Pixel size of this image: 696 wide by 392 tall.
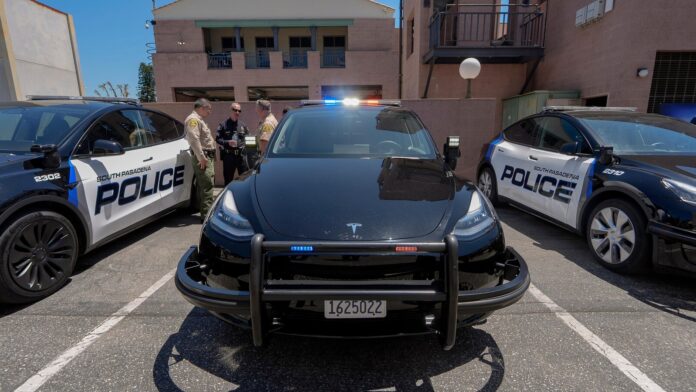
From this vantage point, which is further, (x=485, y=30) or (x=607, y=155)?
(x=485, y=30)

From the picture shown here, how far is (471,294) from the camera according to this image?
72.9 inches

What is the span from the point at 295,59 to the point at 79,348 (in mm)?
18394

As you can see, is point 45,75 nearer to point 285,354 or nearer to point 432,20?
point 432,20

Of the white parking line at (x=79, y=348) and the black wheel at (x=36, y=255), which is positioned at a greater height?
the black wheel at (x=36, y=255)

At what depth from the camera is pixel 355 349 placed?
2.36 meters

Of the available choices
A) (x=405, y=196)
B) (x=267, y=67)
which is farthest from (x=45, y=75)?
(x=405, y=196)

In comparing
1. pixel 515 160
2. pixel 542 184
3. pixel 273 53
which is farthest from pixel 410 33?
pixel 542 184

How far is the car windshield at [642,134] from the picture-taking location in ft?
12.7

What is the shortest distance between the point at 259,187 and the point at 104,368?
1.42 metres

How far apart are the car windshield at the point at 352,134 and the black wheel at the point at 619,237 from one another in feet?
6.28

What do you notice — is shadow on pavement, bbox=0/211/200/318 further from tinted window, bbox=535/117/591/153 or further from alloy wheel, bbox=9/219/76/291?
tinted window, bbox=535/117/591/153

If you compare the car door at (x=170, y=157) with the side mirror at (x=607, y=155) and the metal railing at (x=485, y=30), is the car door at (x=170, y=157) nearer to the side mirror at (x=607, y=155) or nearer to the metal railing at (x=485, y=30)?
the side mirror at (x=607, y=155)

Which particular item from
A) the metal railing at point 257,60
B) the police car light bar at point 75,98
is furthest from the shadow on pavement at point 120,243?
the metal railing at point 257,60

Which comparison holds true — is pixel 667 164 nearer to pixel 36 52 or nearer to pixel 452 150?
pixel 452 150
